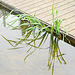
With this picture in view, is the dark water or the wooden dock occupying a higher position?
the wooden dock

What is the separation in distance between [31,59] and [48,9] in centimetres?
128

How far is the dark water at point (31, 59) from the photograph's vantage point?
113 inches

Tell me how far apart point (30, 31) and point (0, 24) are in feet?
1.88

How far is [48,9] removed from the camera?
13.4 ft

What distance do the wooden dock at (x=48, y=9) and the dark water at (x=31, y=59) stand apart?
1.30 feet

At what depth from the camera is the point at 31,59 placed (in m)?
3.09

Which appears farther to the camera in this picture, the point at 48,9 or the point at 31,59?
the point at 48,9

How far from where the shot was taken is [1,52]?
10.6ft

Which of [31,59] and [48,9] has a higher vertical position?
[48,9]

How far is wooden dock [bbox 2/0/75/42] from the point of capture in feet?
12.0

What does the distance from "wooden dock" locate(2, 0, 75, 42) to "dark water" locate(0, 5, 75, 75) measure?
15.6 inches

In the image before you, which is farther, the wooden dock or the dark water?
the wooden dock

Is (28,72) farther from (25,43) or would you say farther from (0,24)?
(0,24)

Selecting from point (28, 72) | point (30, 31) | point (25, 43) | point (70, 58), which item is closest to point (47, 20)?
point (30, 31)
